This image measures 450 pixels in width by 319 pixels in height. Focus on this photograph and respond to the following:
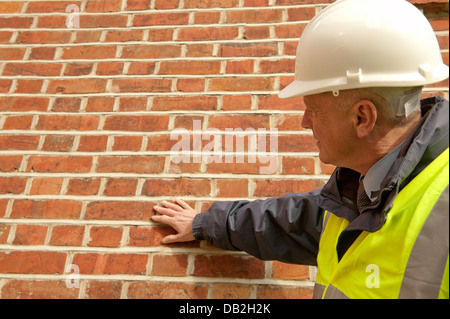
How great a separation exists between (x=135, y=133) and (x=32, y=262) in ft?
2.16

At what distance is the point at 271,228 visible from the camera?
1.29 meters

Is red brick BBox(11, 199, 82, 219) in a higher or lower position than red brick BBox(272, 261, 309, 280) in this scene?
higher

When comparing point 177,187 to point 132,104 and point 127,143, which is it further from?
point 132,104

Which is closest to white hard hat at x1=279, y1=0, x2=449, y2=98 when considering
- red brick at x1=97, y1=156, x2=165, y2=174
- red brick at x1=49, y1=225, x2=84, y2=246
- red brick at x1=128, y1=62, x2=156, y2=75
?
red brick at x1=97, y1=156, x2=165, y2=174

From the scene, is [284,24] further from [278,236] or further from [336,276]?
[336,276]

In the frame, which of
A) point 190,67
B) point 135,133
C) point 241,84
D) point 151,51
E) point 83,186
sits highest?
point 151,51

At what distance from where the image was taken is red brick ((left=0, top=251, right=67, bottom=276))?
4.52 ft

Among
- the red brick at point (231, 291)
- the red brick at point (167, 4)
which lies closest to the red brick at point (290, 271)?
the red brick at point (231, 291)

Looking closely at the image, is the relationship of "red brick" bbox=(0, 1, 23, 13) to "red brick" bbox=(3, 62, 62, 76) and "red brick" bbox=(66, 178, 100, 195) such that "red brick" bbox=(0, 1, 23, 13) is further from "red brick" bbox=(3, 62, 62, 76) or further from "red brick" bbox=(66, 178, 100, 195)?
"red brick" bbox=(66, 178, 100, 195)

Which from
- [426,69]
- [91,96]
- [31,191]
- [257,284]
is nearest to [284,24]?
[426,69]

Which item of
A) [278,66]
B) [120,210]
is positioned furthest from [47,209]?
[278,66]

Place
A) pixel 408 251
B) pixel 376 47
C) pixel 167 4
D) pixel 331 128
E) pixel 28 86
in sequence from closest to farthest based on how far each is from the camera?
1. pixel 408 251
2. pixel 376 47
3. pixel 331 128
4. pixel 28 86
5. pixel 167 4

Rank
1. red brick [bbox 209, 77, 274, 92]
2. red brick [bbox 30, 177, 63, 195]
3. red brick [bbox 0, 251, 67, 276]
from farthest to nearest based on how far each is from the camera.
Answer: red brick [bbox 209, 77, 274, 92] < red brick [bbox 30, 177, 63, 195] < red brick [bbox 0, 251, 67, 276]

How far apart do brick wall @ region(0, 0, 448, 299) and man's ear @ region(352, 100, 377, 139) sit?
423mm
